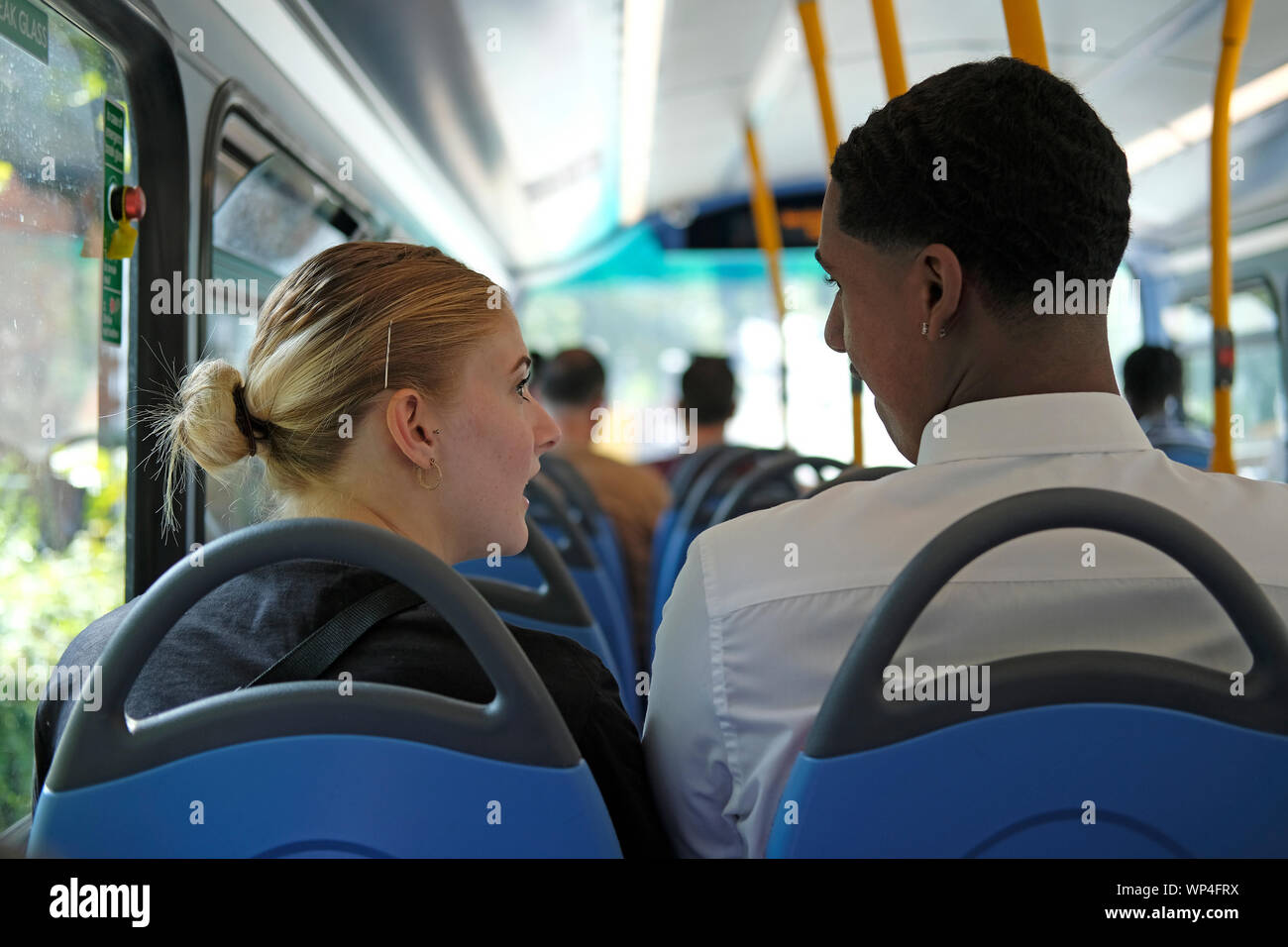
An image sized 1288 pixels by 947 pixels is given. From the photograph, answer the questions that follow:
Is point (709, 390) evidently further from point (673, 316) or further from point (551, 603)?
point (673, 316)

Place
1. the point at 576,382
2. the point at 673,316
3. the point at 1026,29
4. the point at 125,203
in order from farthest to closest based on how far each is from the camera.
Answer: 1. the point at 673,316
2. the point at 576,382
3. the point at 125,203
4. the point at 1026,29

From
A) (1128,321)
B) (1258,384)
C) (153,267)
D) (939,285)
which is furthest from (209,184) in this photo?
(1128,321)

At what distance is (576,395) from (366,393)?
11.0 ft

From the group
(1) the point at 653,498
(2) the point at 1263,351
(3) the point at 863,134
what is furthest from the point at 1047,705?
(2) the point at 1263,351

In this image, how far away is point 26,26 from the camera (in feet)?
6.13

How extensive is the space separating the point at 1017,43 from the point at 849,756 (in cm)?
126

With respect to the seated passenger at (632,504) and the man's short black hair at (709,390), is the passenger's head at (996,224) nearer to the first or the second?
the seated passenger at (632,504)

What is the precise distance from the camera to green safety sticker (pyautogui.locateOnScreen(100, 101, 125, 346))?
87.5 inches

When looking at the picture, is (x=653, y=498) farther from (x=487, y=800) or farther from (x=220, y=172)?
(x=487, y=800)

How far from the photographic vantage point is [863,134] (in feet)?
4.27

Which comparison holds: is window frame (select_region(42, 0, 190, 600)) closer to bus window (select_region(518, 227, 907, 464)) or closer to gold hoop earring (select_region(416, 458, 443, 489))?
gold hoop earring (select_region(416, 458, 443, 489))

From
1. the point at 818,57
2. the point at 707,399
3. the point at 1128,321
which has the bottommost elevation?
the point at 707,399

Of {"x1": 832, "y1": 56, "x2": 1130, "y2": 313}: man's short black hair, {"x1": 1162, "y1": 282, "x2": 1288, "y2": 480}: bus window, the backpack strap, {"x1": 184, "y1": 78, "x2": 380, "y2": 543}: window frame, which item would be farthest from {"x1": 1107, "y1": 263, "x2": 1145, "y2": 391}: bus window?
the backpack strap

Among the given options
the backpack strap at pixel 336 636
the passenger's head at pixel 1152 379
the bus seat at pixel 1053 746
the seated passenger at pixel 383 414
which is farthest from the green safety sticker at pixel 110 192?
the passenger's head at pixel 1152 379
